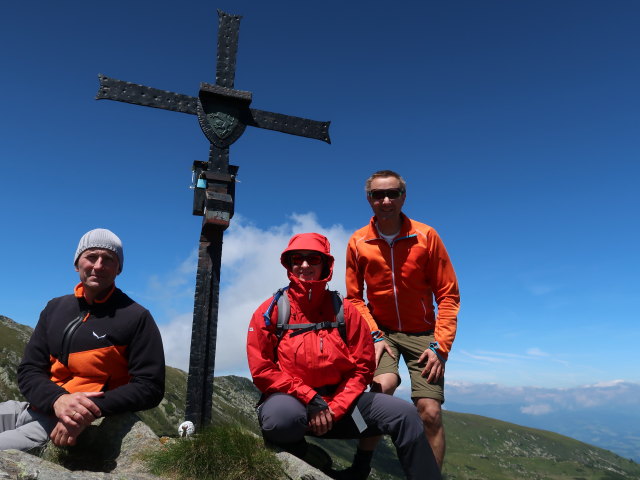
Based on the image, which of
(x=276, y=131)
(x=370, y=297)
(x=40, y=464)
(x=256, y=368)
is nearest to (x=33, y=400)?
(x=40, y=464)

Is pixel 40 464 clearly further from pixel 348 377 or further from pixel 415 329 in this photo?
pixel 415 329

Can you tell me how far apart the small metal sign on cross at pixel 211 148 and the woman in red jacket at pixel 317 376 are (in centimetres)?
224

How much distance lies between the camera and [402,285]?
8.03 meters

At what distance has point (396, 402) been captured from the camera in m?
6.26

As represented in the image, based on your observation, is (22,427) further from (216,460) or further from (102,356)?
(216,460)

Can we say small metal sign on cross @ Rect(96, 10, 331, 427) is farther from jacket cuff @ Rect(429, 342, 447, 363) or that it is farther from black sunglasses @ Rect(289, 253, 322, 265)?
jacket cuff @ Rect(429, 342, 447, 363)

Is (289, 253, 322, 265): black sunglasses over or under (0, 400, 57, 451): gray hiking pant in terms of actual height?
over

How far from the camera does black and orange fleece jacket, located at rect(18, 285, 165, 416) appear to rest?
6082 millimetres

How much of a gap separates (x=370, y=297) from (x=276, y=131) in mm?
4117

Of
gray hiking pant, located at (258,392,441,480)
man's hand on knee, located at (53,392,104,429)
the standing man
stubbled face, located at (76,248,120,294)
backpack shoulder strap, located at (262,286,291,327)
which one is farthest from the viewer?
the standing man

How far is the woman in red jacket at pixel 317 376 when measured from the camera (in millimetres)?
6047

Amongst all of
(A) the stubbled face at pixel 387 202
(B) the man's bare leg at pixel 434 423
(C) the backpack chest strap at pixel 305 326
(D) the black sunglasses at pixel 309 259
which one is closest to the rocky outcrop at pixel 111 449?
(C) the backpack chest strap at pixel 305 326

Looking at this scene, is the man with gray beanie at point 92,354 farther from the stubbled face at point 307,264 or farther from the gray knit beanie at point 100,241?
the stubbled face at point 307,264

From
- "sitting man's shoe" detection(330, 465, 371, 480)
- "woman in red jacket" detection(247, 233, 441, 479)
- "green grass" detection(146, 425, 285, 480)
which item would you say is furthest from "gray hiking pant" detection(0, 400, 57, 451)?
"sitting man's shoe" detection(330, 465, 371, 480)
